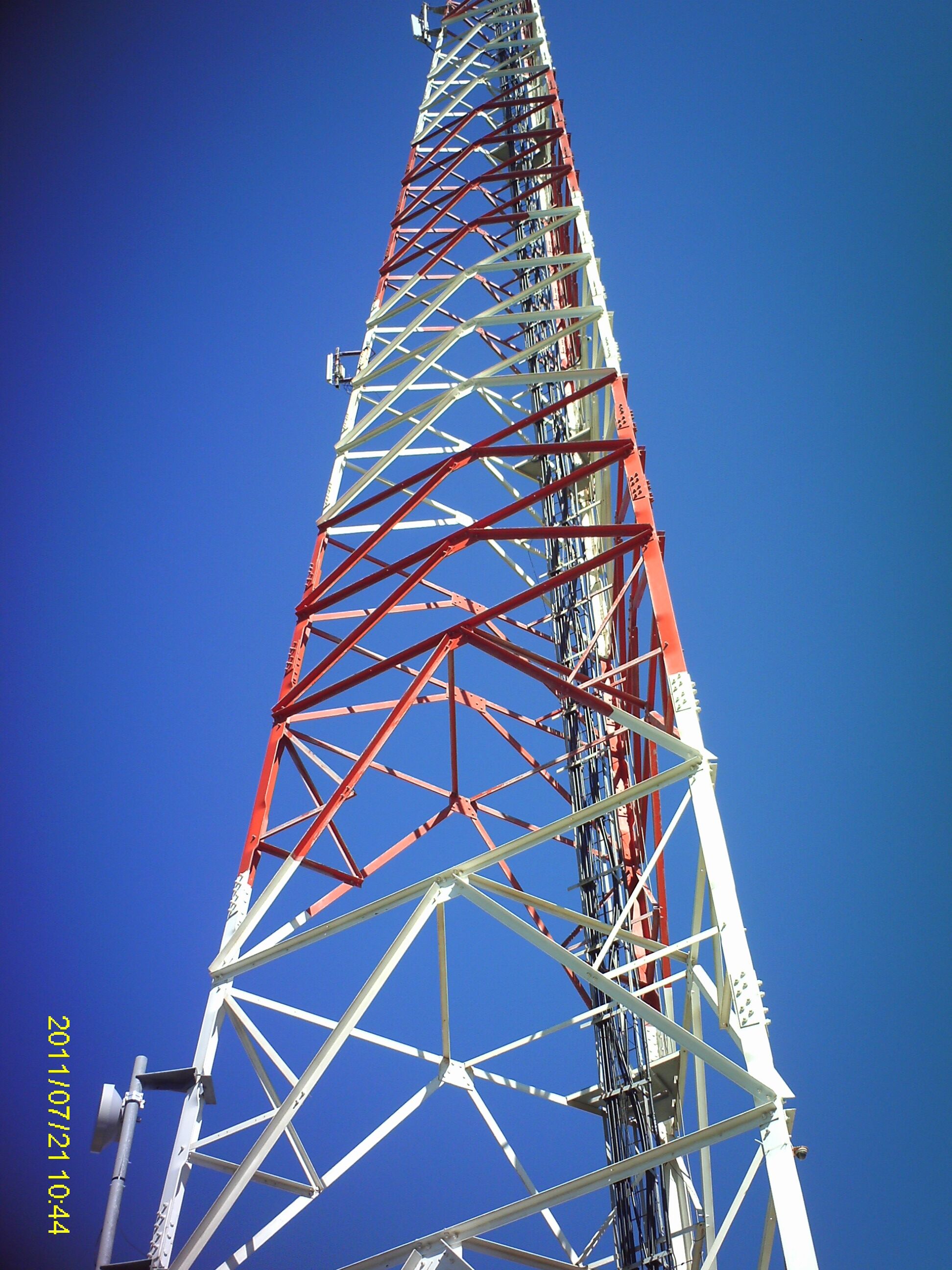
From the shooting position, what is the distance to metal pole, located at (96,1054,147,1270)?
6.33 meters

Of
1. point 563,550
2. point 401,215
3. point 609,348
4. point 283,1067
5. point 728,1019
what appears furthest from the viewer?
point 401,215

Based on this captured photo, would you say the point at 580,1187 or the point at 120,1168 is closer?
the point at 580,1187

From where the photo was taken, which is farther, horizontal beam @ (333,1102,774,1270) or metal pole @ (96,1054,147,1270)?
metal pole @ (96,1054,147,1270)

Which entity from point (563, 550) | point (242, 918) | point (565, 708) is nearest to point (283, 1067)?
point (242, 918)

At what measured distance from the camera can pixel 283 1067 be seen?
8.01 m

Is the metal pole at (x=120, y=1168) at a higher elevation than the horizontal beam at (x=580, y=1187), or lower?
higher

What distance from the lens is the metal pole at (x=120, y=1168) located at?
633 cm

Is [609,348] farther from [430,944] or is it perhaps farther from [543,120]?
[430,944]

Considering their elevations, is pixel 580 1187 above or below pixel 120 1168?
below

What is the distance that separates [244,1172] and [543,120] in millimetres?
18786

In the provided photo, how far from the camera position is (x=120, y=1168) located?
6.57m

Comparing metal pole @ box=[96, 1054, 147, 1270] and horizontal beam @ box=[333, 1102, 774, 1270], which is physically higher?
metal pole @ box=[96, 1054, 147, 1270]

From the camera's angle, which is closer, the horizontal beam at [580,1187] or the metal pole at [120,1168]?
the horizontal beam at [580,1187]

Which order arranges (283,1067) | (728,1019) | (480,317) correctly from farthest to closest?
(480,317) → (283,1067) → (728,1019)
